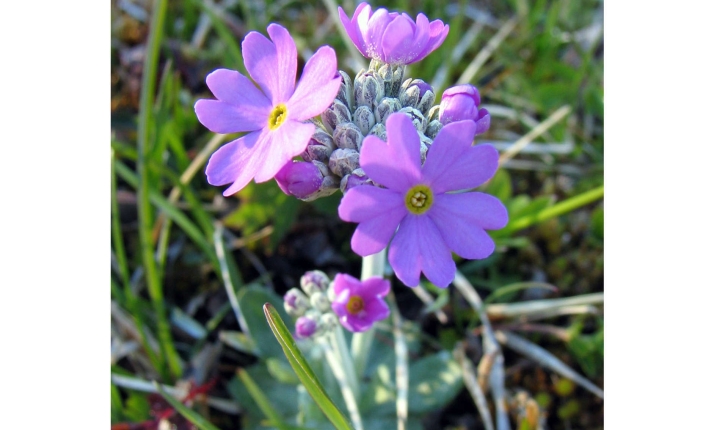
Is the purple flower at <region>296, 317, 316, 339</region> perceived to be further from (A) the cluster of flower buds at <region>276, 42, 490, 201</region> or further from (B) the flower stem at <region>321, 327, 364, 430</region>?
(A) the cluster of flower buds at <region>276, 42, 490, 201</region>

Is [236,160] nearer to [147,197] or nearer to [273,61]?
[273,61]

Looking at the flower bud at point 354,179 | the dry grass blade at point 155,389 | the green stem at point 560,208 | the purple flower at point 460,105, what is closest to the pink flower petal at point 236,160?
the flower bud at point 354,179

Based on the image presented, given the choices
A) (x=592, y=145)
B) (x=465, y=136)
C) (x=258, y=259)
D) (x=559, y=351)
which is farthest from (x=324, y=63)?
(x=592, y=145)

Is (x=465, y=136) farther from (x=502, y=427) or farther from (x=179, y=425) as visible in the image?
(x=179, y=425)

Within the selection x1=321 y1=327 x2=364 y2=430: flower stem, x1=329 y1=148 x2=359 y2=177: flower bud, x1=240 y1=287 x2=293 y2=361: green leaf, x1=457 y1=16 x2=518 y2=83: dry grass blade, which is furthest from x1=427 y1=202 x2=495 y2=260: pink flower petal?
x1=457 y1=16 x2=518 y2=83: dry grass blade

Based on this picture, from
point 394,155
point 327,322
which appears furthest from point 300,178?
point 327,322

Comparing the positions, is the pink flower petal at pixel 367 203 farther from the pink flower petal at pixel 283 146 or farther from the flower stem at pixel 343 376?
the flower stem at pixel 343 376
